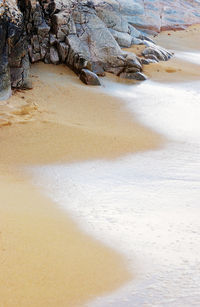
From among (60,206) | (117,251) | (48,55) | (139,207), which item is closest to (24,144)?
(60,206)

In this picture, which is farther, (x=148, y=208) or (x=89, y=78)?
(x=89, y=78)

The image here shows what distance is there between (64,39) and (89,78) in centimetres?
116

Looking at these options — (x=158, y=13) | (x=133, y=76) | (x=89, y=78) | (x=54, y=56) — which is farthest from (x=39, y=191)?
(x=158, y=13)

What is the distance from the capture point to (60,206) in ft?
10.9

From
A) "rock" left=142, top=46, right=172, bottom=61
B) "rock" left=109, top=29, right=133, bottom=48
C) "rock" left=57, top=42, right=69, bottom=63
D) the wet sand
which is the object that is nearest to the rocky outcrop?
"rock" left=109, top=29, right=133, bottom=48

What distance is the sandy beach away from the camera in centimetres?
219

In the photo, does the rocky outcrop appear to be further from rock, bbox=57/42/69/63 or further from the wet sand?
the wet sand

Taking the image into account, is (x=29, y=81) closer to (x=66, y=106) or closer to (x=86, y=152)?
(x=66, y=106)

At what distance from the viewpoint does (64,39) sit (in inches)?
310

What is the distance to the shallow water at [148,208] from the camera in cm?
221

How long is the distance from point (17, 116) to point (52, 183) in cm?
199

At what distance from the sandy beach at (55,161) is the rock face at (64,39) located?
30 cm

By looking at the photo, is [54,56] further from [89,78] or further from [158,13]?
[158,13]

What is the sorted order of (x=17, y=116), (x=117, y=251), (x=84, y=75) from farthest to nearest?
(x=84, y=75)
(x=17, y=116)
(x=117, y=251)
